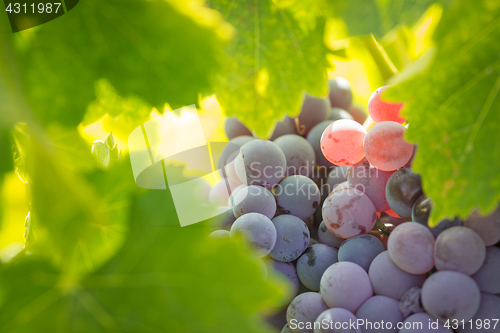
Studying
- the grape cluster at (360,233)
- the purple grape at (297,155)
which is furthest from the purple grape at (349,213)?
the purple grape at (297,155)

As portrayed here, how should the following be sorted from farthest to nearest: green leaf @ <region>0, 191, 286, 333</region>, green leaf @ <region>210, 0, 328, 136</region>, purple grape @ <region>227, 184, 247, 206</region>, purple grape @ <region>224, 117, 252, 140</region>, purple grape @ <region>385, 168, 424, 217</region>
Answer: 1. purple grape @ <region>224, 117, 252, 140</region>
2. purple grape @ <region>227, 184, 247, 206</region>
3. purple grape @ <region>385, 168, 424, 217</region>
4. green leaf @ <region>210, 0, 328, 136</region>
5. green leaf @ <region>0, 191, 286, 333</region>

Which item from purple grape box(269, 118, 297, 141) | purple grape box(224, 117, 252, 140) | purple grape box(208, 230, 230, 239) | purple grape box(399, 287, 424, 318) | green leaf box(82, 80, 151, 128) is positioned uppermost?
green leaf box(82, 80, 151, 128)

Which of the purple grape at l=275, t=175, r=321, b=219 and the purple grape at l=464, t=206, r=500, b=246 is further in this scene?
the purple grape at l=275, t=175, r=321, b=219

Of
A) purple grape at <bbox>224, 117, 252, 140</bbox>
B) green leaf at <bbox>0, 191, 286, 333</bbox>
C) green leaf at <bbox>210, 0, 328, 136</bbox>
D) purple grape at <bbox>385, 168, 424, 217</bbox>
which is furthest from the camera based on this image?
purple grape at <bbox>224, 117, 252, 140</bbox>

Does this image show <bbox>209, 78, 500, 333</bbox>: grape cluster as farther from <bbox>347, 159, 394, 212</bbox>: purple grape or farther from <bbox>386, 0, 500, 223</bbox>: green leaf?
<bbox>386, 0, 500, 223</bbox>: green leaf

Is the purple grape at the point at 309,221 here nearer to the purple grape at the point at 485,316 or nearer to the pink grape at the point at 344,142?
the pink grape at the point at 344,142

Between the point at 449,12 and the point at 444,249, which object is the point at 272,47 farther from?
the point at 444,249

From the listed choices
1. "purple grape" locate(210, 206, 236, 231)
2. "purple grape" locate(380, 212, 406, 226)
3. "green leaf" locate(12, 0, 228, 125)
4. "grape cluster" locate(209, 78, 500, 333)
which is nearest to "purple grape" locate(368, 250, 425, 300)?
"grape cluster" locate(209, 78, 500, 333)

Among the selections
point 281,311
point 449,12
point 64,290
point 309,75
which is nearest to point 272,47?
point 309,75
